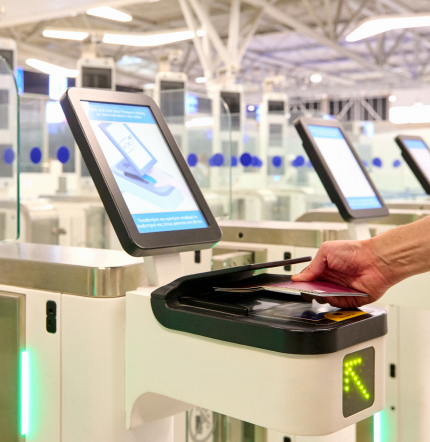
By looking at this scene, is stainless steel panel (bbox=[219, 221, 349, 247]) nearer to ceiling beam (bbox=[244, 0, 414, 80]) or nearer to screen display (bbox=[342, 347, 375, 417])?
screen display (bbox=[342, 347, 375, 417])

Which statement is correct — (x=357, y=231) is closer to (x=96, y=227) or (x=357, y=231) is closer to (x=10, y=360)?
(x=10, y=360)

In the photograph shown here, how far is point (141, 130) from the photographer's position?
1.20m

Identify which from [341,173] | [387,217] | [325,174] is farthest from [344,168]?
[387,217]

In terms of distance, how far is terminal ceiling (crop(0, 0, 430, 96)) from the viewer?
9.24 meters

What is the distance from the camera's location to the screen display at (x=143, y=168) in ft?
3.55

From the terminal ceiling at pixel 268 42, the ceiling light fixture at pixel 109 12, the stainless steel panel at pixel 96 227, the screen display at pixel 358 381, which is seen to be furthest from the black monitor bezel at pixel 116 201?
the ceiling light fixture at pixel 109 12

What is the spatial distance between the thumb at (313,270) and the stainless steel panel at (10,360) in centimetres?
57

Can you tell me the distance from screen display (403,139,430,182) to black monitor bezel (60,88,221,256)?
5.78 feet

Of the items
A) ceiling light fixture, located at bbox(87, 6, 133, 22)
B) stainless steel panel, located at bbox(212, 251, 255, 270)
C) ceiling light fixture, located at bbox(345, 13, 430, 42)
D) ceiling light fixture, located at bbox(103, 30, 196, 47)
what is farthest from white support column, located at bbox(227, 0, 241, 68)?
stainless steel panel, located at bbox(212, 251, 255, 270)

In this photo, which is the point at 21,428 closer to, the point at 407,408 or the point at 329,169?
the point at 329,169

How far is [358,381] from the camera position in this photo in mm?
954

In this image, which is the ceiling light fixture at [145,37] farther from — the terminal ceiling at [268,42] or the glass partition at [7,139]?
the glass partition at [7,139]

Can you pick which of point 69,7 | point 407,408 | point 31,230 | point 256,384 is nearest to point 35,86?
point 69,7

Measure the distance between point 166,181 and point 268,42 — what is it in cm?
1302
